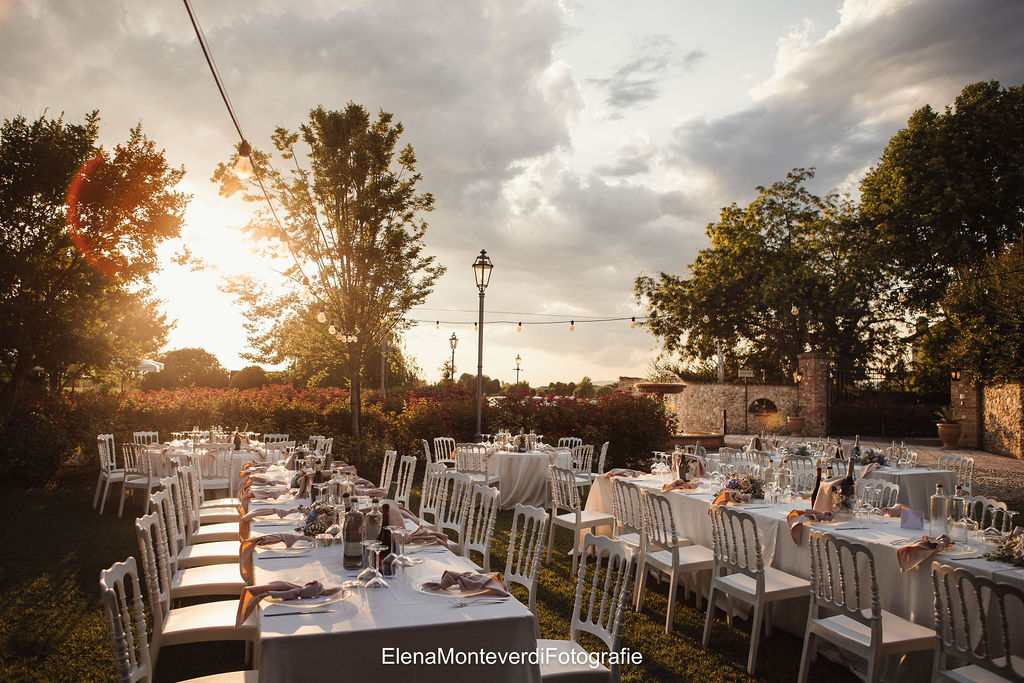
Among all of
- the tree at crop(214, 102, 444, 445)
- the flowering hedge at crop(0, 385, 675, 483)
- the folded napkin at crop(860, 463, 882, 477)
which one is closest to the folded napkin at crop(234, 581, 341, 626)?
the folded napkin at crop(860, 463, 882, 477)

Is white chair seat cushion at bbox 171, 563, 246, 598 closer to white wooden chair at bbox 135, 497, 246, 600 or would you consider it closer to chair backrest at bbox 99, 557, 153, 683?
white wooden chair at bbox 135, 497, 246, 600

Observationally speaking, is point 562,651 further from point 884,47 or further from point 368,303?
point 884,47

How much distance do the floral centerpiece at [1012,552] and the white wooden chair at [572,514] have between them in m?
3.25

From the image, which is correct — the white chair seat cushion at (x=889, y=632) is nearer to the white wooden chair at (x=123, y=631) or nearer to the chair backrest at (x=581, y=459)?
the white wooden chair at (x=123, y=631)

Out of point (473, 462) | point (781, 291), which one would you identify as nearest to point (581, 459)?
point (473, 462)

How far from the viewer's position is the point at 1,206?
11.7 meters

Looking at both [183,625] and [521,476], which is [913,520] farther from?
[521,476]

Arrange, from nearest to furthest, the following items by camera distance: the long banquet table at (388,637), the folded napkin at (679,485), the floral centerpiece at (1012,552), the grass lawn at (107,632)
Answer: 1. the long banquet table at (388,637)
2. the floral centerpiece at (1012,552)
3. the grass lawn at (107,632)
4. the folded napkin at (679,485)

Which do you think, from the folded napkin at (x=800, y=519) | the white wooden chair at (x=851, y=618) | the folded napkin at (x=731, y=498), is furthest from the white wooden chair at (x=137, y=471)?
the white wooden chair at (x=851, y=618)

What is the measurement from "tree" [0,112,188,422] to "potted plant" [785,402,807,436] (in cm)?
2001

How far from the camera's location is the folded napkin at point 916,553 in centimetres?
374

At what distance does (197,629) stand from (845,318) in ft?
82.5

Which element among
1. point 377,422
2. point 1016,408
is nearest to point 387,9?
point 377,422

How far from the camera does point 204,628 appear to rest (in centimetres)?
316
